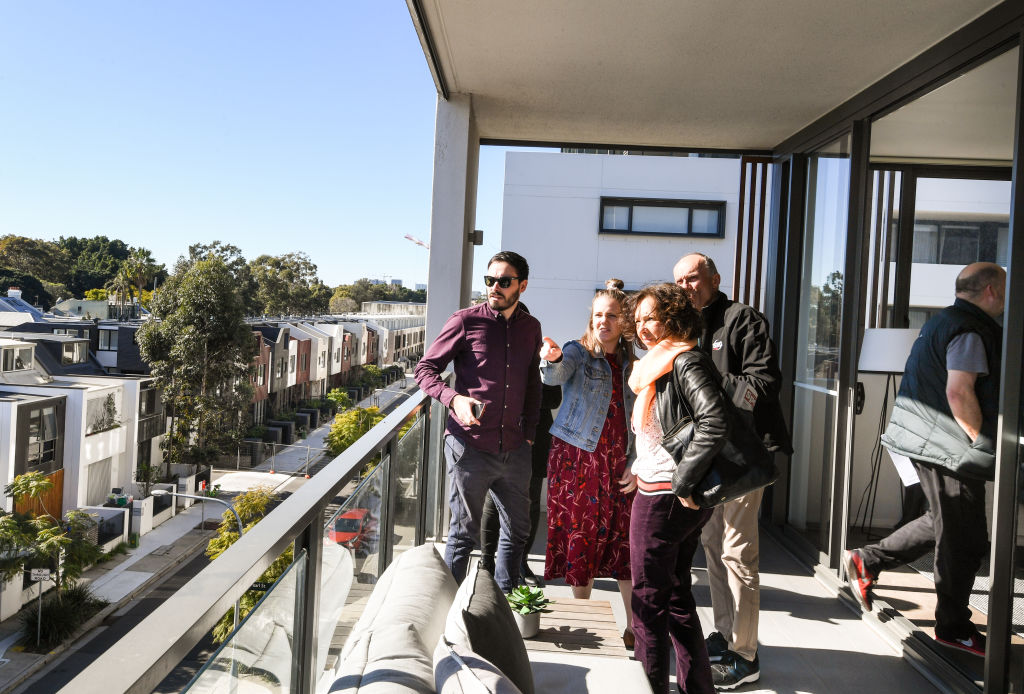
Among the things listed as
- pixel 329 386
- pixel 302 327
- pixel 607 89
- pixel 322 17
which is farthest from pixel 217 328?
pixel 322 17

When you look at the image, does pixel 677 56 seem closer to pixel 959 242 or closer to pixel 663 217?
pixel 959 242

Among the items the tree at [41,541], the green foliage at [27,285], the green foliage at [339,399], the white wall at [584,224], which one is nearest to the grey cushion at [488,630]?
the white wall at [584,224]

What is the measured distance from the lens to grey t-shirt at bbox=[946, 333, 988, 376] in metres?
2.94

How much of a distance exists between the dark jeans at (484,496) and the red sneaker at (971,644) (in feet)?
5.86

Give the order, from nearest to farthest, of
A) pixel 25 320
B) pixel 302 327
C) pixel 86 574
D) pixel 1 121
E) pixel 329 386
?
pixel 86 574 → pixel 25 320 → pixel 302 327 → pixel 329 386 → pixel 1 121

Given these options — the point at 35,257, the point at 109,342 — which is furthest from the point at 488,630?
the point at 35,257

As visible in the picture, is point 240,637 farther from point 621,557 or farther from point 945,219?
point 945,219

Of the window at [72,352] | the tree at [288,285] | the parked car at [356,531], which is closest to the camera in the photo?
the parked car at [356,531]

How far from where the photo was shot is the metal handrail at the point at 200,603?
0.71 meters

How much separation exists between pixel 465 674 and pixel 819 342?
3.85 m

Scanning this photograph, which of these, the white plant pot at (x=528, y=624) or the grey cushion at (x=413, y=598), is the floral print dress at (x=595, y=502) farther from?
the grey cushion at (x=413, y=598)

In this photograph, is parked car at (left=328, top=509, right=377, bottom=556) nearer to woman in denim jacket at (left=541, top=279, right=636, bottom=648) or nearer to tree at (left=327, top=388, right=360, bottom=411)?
woman in denim jacket at (left=541, top=279, right=636, bottom=648)

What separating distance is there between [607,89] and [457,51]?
966 mm

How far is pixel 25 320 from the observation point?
212 ft
